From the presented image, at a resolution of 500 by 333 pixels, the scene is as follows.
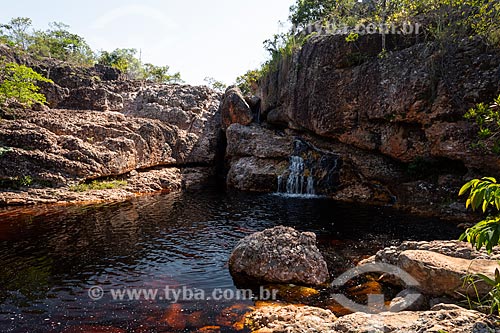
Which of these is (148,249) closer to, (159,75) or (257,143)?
(257,143)

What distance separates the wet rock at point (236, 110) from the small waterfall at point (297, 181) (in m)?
7.21

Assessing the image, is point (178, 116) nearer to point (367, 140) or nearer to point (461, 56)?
point (367, 140)

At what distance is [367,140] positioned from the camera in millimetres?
19625

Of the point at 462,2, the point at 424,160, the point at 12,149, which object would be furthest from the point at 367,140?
the point at 12,149

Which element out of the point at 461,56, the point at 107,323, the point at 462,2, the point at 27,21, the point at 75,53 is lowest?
the point at 107,323

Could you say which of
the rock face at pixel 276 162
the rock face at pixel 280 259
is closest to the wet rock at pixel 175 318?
the rock face at pixel 280 259

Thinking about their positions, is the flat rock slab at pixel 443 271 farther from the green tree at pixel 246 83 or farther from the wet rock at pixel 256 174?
the green tree at pixel 246 83

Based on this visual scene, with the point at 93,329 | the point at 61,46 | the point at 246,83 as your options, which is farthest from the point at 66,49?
the point at 93,329

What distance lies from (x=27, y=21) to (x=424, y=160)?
204ft

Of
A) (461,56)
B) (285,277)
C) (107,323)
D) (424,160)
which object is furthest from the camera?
(424,160)

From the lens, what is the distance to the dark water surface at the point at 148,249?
22.1 feet

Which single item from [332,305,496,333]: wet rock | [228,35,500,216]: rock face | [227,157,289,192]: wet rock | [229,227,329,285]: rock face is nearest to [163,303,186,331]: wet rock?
[229,227,329,285]: rock face

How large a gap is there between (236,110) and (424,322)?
25420 millimetres

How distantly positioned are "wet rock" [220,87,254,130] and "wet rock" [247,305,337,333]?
22.4 m
